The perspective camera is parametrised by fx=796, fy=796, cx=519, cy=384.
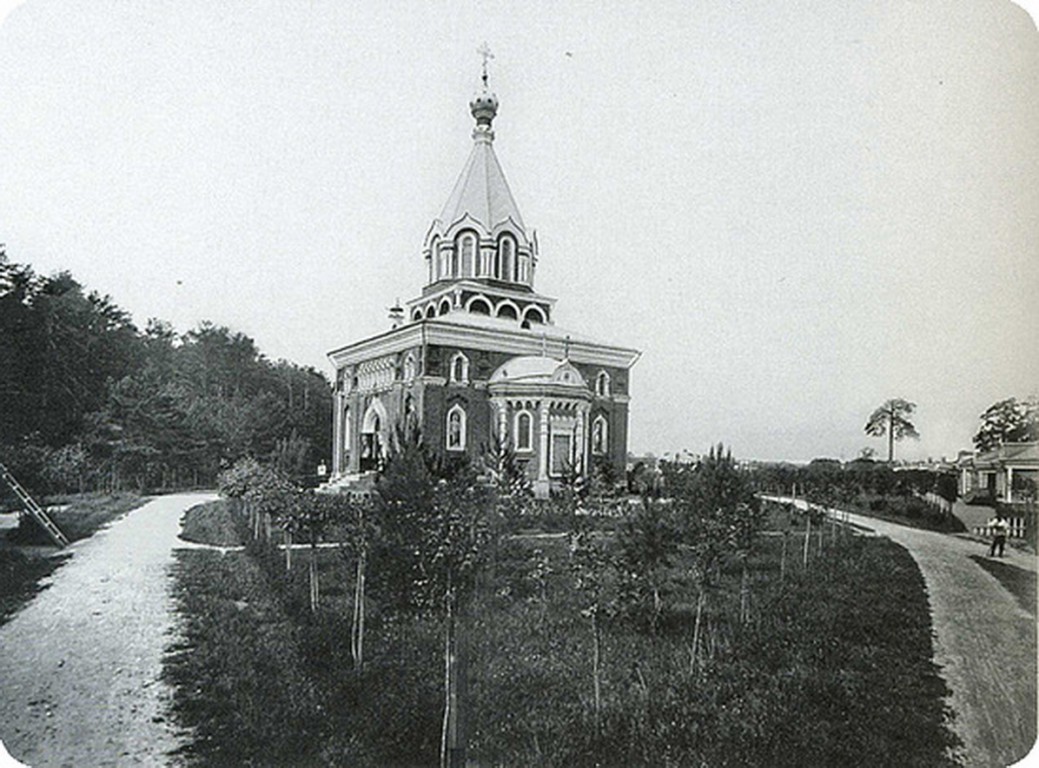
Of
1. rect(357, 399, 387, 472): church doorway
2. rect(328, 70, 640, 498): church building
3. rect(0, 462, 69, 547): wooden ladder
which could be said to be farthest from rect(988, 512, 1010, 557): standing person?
rect(0, 462, 69, 547): wooden ladder

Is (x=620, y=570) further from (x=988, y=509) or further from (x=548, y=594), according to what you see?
(x=988, y=509)

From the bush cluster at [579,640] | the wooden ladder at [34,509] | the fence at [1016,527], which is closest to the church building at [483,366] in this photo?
the bush cluster at [579,640]

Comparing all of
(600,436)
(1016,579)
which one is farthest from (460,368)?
(1016,579)

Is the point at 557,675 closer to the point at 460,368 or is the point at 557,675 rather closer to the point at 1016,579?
the point at 460,368

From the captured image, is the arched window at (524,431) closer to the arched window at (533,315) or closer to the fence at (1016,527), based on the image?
the arched window at (533,315)

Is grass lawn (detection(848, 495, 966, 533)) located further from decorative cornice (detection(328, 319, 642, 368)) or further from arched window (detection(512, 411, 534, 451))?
arched window (detection(512, 411, 534, 451))

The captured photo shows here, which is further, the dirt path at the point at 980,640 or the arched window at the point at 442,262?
the arched window at the point at 442,262

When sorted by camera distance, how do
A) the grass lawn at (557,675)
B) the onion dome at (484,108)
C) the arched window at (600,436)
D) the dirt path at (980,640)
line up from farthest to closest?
the onion dome at (484,108), the arched window at (600,436), the dirt path at (980,640), the grass lawn at (557,675)
